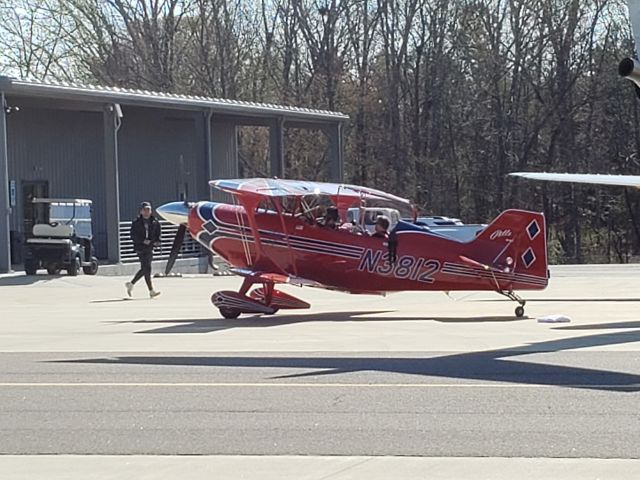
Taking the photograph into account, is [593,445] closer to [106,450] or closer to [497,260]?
[106,450]

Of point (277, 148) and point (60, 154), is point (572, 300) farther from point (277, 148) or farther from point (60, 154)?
point (277, 148)

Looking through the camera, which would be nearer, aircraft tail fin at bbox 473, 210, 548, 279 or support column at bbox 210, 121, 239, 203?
aircraft tail fin at bbox 473, 210, 548, 279

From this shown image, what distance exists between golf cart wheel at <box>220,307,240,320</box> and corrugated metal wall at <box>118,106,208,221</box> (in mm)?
18614

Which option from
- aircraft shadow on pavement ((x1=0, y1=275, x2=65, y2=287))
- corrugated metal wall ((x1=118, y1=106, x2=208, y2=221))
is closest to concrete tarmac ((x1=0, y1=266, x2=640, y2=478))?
aircraft shadow on pavement ((x1=0, y1=275, x2=65, y2=287))

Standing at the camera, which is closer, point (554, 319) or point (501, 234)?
point (554, 319)

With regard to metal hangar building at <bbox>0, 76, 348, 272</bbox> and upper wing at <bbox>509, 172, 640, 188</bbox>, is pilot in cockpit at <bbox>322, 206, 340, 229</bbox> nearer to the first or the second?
upper wing at <bbox>509, 172, 640, 188</bbox>

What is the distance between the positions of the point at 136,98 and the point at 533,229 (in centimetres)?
1796

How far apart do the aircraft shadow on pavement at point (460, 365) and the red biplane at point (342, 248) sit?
140 inches

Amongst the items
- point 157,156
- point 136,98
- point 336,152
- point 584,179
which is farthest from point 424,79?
point 584,179

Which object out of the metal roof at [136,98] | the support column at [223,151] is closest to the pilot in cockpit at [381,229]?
the metal roof at [136,98]

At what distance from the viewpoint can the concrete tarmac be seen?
840cm

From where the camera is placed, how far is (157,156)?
134ft

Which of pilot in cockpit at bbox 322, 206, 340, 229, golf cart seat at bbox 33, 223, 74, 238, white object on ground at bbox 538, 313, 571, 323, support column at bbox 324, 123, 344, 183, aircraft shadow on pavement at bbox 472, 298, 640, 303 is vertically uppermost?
support column at bbox 324, 123, 344, 183

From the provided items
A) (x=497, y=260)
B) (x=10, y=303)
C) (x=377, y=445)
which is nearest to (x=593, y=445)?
(x=377, y=445)
